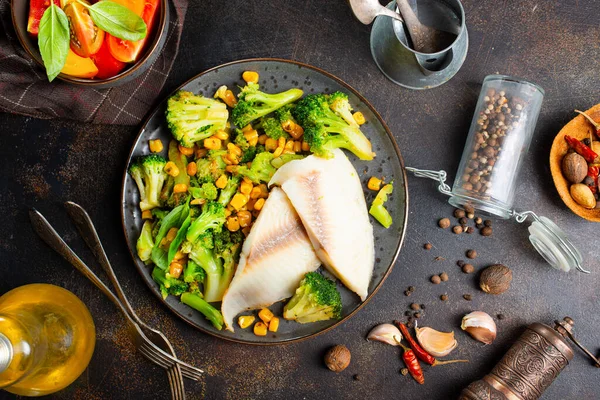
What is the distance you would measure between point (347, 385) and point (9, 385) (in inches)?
70.4

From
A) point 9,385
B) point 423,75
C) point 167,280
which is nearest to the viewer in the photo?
point 9,385

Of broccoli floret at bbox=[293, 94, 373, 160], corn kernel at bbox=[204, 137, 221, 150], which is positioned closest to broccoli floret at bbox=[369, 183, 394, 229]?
broccoli floret at bbox=[293, 94, 373, 160]

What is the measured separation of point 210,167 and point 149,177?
333 millimetres

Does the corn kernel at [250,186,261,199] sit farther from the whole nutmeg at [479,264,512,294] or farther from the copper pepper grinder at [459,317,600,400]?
the copper pepper grinder at [459,317,600,400]

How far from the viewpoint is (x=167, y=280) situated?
2959 millimetres

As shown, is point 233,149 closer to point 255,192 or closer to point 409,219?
point 255,192

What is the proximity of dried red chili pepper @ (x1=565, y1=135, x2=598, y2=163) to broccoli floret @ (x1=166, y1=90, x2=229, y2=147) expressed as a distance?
1931 millimetres

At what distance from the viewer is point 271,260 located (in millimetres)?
2949

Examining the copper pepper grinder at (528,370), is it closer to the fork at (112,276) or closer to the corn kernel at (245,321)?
the corn kernel at (245,321)

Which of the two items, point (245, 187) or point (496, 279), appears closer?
point (245, 187)

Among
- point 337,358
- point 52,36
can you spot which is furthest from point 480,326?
point 52,36

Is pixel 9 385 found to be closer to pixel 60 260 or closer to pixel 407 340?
pixel 60 260

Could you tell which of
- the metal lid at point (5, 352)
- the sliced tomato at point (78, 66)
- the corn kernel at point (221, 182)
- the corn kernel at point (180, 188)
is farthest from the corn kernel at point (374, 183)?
the metal lid at point (5, 352)

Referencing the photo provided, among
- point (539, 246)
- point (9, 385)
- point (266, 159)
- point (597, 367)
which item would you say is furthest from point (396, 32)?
point (9, 385)
